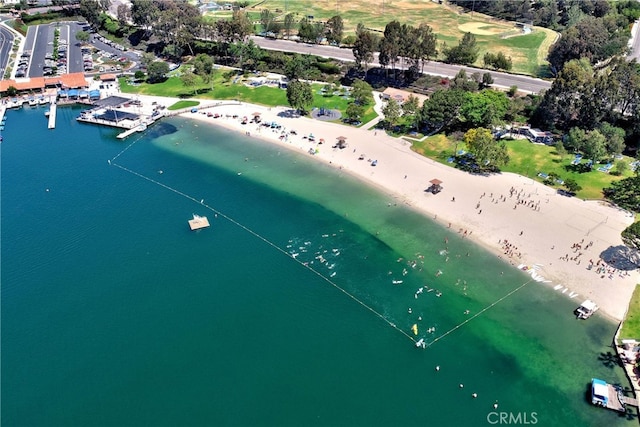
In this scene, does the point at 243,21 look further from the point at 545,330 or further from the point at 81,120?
the point at 545,330

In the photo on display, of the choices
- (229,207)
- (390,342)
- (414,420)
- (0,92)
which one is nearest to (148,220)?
(229,207)

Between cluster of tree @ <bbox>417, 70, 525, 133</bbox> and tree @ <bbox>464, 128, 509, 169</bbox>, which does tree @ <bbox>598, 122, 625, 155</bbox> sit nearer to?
cluster of tree @ <bbox>417, 70, 525, 133</bbox>

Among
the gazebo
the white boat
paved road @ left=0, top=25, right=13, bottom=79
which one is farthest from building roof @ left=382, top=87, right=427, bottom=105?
paved road @ left=0, top=25, right=13, bottom=79

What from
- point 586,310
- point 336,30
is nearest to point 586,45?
point 336,30

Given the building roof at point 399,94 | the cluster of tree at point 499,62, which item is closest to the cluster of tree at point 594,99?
the building roof at point 399,94

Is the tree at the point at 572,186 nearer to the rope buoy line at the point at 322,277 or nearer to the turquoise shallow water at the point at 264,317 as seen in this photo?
the turquoise shallow water at the point at 264,317

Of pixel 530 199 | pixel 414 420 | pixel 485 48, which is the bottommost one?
pixel 414 420
